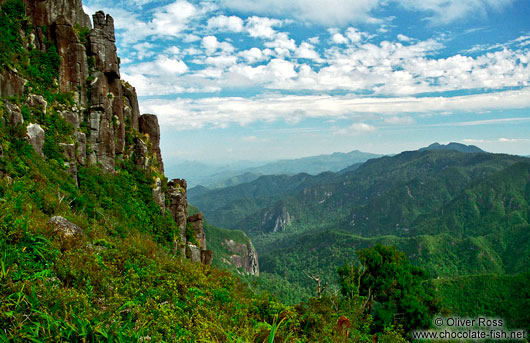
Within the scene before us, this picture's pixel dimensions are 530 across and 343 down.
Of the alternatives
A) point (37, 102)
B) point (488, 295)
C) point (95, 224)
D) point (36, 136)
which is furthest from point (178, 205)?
point (488, 295)

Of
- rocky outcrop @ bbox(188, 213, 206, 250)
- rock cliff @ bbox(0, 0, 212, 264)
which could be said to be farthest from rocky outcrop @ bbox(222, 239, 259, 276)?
rock cliff @ bbox(0, 0, 212, 264)

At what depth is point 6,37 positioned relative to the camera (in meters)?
18.9

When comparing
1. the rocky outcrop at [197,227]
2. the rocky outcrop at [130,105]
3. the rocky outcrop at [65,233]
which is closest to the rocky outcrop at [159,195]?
the rocky outcrop at [197,227]

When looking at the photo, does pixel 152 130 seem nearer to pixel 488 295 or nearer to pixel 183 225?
pixel 183 225

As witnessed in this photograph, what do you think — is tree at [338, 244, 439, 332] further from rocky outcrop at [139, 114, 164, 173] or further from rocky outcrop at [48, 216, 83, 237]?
rocky outcrop at [139, 114, 164, 173]

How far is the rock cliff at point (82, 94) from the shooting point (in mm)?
18031

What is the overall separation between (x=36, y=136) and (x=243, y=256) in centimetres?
15493

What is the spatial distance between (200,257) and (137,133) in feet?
50.8

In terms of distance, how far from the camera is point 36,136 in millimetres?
17188

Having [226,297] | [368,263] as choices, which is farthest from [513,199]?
[226,297]

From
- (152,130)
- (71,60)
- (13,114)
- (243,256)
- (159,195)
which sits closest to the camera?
(13,114)

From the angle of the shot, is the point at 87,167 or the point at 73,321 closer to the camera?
the point at 73,321

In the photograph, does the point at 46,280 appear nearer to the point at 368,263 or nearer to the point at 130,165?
the point at 130,165

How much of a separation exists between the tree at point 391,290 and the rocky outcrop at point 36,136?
24.8 metres
